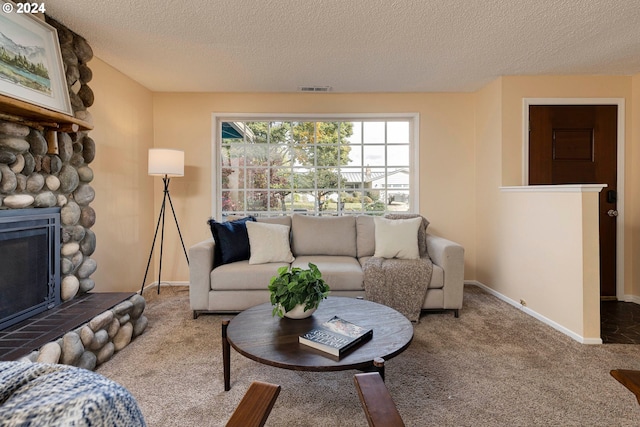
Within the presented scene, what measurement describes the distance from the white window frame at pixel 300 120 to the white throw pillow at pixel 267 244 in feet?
3.74

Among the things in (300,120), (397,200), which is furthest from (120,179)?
(397,200)

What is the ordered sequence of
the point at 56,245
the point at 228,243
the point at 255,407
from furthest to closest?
the point at 228,243 < the point at 56,245 < the point at 255,407

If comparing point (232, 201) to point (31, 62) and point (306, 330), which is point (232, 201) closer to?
point (31, 62)

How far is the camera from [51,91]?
2.16 m

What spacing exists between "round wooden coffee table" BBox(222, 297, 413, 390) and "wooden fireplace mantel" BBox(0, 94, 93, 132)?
1618mm

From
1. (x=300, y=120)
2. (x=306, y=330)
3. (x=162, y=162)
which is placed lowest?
(x=306, y=330)

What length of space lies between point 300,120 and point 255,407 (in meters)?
3.60

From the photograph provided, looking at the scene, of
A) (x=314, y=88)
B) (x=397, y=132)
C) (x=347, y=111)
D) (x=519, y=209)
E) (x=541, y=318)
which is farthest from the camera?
(x=397, y=132)

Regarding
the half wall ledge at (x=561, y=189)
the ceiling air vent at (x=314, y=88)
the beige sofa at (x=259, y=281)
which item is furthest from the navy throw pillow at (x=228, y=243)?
the half wall ledge at (x=561, y=189)

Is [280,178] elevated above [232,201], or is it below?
above

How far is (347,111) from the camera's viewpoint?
13.1ft

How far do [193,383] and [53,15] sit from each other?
2.65 meters

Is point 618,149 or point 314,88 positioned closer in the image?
point 618,149

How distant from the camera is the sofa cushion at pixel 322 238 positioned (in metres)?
3.40
